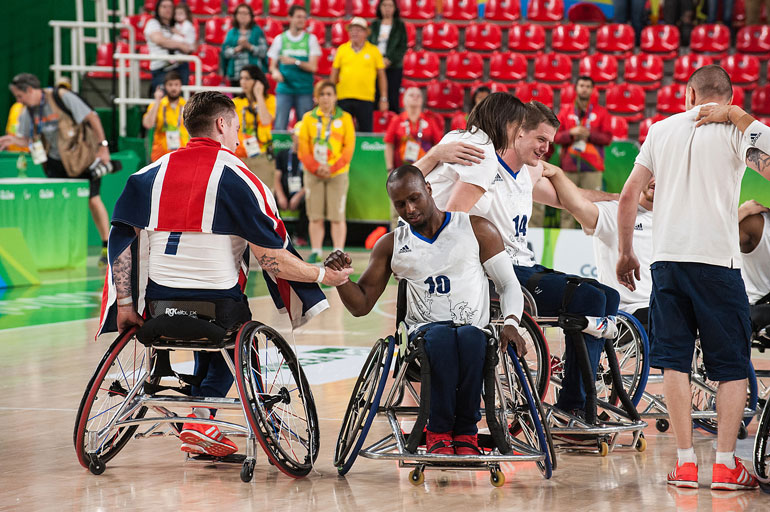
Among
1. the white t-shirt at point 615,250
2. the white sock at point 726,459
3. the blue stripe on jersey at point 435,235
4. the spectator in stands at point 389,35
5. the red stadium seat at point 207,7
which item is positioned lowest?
the white sock at point 726,459

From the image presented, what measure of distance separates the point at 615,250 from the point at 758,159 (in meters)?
1.81

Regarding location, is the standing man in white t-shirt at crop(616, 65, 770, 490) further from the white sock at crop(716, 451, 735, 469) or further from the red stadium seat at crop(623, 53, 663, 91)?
the red stadium seat at crop(623, 53, 663, 91)

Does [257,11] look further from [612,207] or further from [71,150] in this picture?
[612,207]

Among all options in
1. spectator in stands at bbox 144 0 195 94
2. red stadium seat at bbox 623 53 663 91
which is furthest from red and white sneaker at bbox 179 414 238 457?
red stadium seat at bbox 623 53 663 91

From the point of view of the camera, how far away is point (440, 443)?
4.34 meters

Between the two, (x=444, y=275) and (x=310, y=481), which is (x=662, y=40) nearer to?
(x=444, y=275)

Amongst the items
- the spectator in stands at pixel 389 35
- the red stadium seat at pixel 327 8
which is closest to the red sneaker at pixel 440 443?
the spectator in stands at pixel 389 35

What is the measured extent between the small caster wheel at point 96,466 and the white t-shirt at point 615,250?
2744 millimetres

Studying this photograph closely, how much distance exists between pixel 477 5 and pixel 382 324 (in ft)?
33.9

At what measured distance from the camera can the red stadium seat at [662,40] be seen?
16.8 m

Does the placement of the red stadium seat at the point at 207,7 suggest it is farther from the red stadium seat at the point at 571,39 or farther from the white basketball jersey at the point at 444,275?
the white basketball jersey at the point at 444,275

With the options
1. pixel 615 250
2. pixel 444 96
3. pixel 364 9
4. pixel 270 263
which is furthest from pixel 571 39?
pixel 270 263

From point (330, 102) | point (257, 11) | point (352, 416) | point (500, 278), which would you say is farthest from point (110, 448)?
point (257, 11)

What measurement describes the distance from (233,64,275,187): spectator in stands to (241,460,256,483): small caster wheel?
29.6 feet
